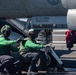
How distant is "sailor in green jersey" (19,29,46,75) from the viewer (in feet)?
39.4

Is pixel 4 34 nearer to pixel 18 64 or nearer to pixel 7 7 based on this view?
pixel 18 64

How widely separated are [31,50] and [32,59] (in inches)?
17.0

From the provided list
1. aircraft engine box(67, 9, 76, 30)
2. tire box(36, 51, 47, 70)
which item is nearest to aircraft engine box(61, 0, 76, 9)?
aircraft engine box(67, 9, 76, 30)

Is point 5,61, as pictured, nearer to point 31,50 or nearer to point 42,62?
point 31,50

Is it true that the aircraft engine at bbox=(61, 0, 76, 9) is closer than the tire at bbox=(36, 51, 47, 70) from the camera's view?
Yes

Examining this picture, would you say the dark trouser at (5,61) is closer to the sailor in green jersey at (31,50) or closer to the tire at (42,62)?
the sailor in green jersey at (31,50)

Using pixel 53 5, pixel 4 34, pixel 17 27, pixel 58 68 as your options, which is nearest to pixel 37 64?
pixel 58 68

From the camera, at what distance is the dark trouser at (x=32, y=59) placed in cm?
1206

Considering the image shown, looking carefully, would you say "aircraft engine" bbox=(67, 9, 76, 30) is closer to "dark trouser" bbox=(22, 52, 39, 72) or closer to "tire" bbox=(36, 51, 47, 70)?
"dark trouser" bbox=(22, 52, 39, 72)

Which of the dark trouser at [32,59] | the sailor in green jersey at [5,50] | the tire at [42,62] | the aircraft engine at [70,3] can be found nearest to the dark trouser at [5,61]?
the sailor in green jersey at [5,50]

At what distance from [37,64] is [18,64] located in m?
0.72

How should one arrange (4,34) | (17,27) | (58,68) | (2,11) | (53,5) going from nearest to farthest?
(4,34)
(58,68)
(53,5)
(2,11)
(17,27)

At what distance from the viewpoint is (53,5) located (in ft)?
46.3

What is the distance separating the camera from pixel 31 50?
12.5 meters
